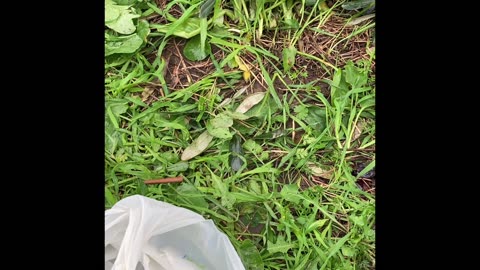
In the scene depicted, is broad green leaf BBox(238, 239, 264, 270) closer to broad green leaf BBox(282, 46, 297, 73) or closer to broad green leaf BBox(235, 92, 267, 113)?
broad green leaf BBox(235, 92, 267, 113)

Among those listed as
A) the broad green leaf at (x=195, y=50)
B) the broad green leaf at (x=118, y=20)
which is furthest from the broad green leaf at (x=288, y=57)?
the broad green leaf at (x=118, y=20)

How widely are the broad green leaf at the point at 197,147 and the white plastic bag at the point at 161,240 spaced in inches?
9.9

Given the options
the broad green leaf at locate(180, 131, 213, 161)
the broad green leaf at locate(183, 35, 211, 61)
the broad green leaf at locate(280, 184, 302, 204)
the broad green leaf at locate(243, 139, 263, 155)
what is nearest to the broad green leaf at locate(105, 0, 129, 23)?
the broad green leaf at locate(183, 35, 211, 61)

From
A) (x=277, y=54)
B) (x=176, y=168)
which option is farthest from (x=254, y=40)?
(x=176, y=168)

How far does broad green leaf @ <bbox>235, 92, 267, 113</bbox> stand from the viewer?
1.72 metres

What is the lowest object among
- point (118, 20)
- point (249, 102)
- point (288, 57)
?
point (249, 102)

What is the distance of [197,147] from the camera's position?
1.70 meters

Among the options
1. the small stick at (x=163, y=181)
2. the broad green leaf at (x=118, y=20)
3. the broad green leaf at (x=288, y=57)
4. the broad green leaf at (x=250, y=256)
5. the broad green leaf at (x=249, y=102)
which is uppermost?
the broad green leaf at (x=118, y=20)

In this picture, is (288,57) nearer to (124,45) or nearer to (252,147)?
(252,147)

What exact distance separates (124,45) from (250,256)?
739 mm

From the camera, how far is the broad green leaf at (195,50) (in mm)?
1735

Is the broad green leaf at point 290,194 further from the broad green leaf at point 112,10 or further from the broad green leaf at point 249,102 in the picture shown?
the broad green leaf at point 112,10

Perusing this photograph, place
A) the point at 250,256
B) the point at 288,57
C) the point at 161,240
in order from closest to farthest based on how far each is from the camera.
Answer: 1. the point at 161,240
2. the point at 250,256
3. the point at 288,57

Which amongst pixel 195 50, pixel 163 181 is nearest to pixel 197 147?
pixel 163 181
